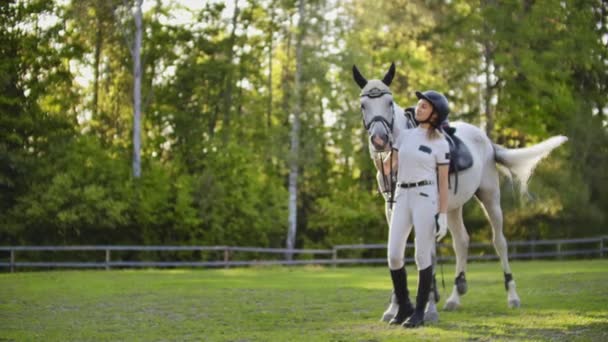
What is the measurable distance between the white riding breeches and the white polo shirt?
118mm

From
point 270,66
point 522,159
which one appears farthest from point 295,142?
point 522,159

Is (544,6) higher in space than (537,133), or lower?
Answer: higher

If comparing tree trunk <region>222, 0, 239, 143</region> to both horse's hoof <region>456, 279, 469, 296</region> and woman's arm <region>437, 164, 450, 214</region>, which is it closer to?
horse's hoof <region>456, 279, 469, 296</region>

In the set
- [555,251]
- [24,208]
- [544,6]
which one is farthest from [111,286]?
[544,6]

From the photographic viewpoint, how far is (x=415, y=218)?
28.2ft

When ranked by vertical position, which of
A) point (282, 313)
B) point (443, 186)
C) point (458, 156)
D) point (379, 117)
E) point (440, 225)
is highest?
point (379, 117)

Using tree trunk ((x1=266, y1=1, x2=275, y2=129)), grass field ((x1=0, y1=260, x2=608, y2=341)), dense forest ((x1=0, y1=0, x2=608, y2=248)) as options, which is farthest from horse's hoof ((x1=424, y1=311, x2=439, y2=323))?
tree trunk ((x1=266, y1=1, x2=275, y2=129))

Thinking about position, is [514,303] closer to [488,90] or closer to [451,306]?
[451,306]

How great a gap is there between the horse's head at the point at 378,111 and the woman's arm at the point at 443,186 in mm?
586

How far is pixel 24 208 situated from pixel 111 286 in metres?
12.3

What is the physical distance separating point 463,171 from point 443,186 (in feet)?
6.00

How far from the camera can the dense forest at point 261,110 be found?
29250mm

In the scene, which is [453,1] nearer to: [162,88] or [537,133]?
[537,133]

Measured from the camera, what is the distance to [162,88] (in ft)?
112
